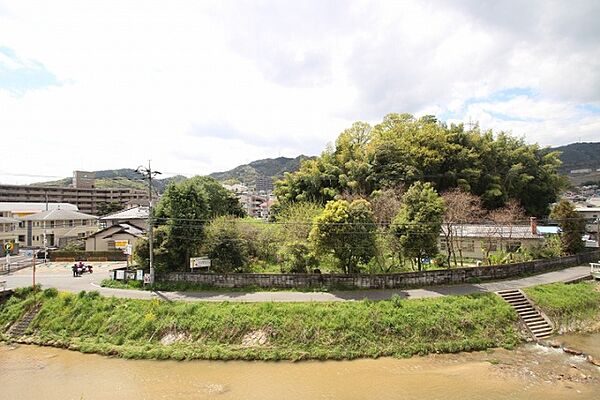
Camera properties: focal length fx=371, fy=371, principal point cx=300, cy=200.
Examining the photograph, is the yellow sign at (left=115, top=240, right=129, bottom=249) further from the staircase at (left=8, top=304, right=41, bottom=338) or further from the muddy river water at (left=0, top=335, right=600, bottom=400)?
the muddy river water at (left=0, top=335, right=600, bottom=400)

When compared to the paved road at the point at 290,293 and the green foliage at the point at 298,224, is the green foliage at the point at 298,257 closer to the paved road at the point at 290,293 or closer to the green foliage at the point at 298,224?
the green foliage at the point at 298,224

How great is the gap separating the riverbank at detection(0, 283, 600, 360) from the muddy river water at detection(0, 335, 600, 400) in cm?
56

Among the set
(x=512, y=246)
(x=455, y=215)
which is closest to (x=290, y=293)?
(x=455, y=215)

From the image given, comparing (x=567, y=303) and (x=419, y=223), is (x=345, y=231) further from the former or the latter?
(x=567, y=303)

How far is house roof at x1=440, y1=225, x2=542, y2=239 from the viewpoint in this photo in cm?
2805

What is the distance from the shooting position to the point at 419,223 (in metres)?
20.7

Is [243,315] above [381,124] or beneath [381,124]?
beneath

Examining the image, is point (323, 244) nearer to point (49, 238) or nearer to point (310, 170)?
point (310, 170)

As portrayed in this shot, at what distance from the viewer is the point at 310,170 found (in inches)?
1427

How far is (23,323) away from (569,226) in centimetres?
3602

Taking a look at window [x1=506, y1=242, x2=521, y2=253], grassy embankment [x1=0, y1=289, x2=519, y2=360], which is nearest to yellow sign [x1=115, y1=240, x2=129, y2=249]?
grassy embankment [x1=0, y1=289, x2=519, y2=360]

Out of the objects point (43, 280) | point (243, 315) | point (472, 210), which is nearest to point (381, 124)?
point (472, 210)

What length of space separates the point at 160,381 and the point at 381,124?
119 feet

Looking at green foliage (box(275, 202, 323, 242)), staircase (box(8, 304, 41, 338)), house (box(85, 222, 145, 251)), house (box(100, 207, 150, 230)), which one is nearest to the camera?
staircase (box(8, 304, 41, 338))
